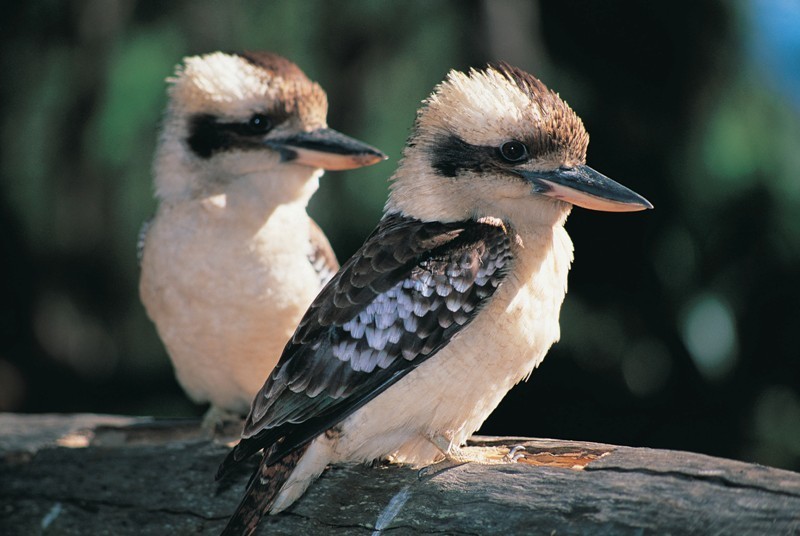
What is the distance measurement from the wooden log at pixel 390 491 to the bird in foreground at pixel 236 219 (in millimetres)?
362

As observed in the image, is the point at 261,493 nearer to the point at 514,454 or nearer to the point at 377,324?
the point at 377,324

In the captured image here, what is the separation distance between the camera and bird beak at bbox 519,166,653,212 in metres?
2.67

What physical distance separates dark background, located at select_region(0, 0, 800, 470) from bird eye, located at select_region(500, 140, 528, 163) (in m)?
1.55

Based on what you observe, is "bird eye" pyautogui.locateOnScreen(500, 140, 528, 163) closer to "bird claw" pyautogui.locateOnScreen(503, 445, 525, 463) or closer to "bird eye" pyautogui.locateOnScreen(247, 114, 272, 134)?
"bird claw" pyautogui.locateOnScreen(503, 445, 525, 463)

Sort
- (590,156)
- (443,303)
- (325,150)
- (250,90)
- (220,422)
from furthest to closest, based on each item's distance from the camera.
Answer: (590,156) < (220,422) < (250,90) < (325,150) < (443,303)

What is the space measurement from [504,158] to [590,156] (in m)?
1.68

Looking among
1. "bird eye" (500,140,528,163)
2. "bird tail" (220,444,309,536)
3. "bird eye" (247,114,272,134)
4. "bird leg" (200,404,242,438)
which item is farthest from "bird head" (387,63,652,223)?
"bird leg" (200,404,242,438)

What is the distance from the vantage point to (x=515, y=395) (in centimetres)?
490

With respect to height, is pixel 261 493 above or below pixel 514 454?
below

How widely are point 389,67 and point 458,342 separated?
2048 mm

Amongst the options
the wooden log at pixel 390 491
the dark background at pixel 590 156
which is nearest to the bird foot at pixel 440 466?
the wooden log at pixel 390 491

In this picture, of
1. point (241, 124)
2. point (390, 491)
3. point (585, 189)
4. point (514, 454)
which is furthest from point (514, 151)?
point (241, 124)

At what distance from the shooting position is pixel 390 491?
267 cm

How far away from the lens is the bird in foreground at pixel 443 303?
263 centimetres
